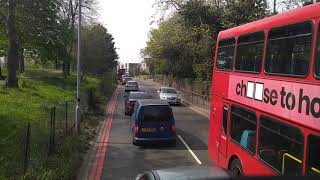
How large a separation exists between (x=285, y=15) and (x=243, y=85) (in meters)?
2.24

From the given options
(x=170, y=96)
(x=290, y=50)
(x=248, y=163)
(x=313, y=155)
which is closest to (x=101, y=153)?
(x=248, y=163)

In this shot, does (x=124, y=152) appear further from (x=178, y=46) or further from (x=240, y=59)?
(x=178, y=46)

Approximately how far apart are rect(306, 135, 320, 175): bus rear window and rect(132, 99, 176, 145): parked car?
37.4 ft

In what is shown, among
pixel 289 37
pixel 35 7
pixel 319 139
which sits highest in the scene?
pixel 35 7

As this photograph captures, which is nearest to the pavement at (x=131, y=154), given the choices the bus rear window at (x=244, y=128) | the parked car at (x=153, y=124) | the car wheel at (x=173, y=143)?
the car wheel at (x=173, y=143)

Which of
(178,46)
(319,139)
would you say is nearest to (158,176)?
(319,139)

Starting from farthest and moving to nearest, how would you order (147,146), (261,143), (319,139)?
(147,146) < (261,143) < (319,139)

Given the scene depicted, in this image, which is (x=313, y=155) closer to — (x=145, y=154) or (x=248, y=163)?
(x=248, y=163)

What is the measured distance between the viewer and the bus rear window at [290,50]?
7.92 m

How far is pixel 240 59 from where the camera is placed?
37.3 feet

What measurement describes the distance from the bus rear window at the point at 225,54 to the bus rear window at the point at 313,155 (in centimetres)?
477

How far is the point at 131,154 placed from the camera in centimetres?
1748

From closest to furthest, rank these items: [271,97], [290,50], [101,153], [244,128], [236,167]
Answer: [290,50]
[271,97]
[244,128]
[236,167]
[101,153]

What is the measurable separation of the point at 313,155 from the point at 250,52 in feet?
12.1
